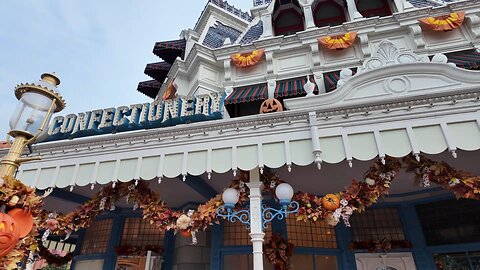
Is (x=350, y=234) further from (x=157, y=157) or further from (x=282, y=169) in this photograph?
(x=157, y=157)

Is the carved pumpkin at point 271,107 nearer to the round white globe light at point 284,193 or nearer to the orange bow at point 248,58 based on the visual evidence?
the round white globe light at point 284,193

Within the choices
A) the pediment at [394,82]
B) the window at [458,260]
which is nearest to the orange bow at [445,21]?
the pediment at [394,82]

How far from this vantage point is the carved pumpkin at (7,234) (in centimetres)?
271

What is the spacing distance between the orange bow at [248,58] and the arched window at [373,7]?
4159mm

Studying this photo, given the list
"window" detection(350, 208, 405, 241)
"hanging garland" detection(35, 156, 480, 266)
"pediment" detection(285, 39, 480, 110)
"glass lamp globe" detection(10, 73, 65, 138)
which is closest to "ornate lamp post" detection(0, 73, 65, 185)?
"glass lamp globe" detection(10, 73, 65, 138)

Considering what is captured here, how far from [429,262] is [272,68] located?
7123 mm

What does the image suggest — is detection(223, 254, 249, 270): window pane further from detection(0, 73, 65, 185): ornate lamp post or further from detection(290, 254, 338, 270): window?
detection(0, 73, 65, 185): ornate lamp post

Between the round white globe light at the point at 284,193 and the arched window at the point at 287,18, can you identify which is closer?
the round white globe light at the point at 284,193

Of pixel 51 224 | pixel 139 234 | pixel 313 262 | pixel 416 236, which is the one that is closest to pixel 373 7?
pixel 416 236

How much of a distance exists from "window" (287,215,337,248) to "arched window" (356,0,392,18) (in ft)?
26.0

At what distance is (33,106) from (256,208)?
145 inches

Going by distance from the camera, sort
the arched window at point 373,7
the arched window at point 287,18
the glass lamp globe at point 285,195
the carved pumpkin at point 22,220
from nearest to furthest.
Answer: the carved pumpkin at point 22,220 < the glass lamp globe at point 285,195 < the arched window at point 373,7 < the arched window at point 287,18

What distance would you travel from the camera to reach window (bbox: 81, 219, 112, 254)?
8750 mm

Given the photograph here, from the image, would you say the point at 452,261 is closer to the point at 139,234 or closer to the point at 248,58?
the point at 248,58
